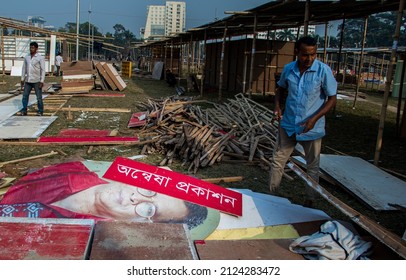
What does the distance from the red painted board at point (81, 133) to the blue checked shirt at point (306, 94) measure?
5.29 m

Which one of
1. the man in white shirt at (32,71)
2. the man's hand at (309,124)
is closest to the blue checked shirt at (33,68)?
the man in white shirt at (32,71)

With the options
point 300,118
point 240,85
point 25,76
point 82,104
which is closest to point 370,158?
point 300,118

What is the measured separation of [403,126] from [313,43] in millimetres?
7181

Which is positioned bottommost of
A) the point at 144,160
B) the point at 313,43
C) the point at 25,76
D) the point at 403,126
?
the point at 144,160

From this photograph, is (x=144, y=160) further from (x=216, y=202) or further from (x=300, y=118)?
(x=300, y=118)

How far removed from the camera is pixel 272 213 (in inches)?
158

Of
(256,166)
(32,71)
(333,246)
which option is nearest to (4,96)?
(32,71)

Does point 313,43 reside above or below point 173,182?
above

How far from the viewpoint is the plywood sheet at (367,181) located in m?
5.04

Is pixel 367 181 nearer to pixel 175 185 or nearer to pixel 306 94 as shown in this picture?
pixel 306 94

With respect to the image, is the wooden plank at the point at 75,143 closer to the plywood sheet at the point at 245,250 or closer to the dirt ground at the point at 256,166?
the dirt ground at the point at 256,166

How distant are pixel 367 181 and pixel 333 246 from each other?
9.67 feet

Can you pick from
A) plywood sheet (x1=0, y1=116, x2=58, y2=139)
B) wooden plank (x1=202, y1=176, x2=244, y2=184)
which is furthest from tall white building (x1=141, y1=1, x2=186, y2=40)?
wooden plank (x1=202, y1=176, x2=244, y2=184)

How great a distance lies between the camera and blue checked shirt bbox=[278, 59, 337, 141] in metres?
3.99
